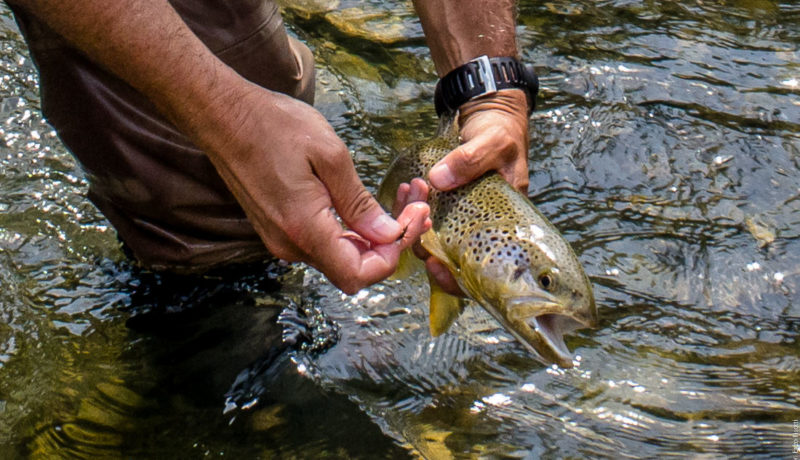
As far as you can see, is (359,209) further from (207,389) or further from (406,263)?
(207,389)

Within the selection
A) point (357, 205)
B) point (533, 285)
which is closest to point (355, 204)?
point (357, 205)

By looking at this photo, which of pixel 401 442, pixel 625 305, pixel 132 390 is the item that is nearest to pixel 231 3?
pixel 132 390

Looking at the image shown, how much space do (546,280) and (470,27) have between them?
1.11 metres

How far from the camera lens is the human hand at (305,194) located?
2346 millimetres

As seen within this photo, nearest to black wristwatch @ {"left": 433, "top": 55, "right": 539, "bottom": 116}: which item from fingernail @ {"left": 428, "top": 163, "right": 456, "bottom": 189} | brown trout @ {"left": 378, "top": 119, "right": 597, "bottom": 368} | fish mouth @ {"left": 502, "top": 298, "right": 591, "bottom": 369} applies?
brown trout @ {"left": 378, "top": 119, "right": 597, "bottom": 368}

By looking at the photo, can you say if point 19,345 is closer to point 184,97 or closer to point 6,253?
point 6,253

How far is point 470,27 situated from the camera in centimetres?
324

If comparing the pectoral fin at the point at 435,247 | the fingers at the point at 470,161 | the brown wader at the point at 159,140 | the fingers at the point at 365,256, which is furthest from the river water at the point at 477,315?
the fingers at the point at 470,161

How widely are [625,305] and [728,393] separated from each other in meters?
0.58

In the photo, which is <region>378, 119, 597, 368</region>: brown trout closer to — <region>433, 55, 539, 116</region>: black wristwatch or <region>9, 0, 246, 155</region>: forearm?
<region>433, 55, 539, 116</region>: black wristwatch

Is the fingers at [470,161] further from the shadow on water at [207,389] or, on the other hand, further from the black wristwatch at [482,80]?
the shadow on water at [207,389]

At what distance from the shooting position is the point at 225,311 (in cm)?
347

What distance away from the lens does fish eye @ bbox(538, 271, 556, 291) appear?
99.8 inches

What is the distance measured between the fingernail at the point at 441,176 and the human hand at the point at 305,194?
0.99ft
